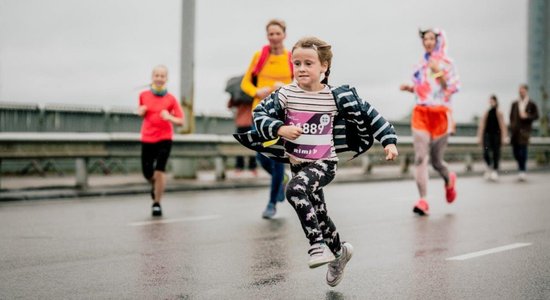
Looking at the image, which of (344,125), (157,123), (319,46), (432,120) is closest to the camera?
(319,46)

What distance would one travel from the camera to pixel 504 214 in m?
10.6

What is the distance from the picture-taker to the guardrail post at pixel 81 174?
13.8 meters

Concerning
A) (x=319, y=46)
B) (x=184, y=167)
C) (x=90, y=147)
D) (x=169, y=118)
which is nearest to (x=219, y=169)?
(x=184, y=167)

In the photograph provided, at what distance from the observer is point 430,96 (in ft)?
34.5

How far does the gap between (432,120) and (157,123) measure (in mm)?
3257

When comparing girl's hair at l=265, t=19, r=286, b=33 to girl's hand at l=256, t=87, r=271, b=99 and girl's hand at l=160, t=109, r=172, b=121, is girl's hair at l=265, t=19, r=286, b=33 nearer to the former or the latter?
girl's hand at l=256, t=87, r=271, b=99

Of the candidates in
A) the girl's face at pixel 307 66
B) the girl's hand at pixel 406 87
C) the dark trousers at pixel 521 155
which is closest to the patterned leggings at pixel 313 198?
the girl's face at pixel 307 66

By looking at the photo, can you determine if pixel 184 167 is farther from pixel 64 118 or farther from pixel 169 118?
pixel 169 118

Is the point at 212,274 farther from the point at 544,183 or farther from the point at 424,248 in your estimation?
the point at 544,183

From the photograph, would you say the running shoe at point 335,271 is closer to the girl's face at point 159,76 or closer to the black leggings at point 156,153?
the black leggings at point 156,153

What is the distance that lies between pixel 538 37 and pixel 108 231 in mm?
21091

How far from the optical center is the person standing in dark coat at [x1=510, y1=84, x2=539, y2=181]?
19797 mm

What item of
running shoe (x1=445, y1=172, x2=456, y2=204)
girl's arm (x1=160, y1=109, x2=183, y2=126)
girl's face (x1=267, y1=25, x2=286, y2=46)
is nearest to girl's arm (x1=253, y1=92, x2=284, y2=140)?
girl's face (x1=267, y1=25, x2=286, y2=46)

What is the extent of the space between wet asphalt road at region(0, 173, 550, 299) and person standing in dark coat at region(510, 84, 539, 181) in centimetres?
767
